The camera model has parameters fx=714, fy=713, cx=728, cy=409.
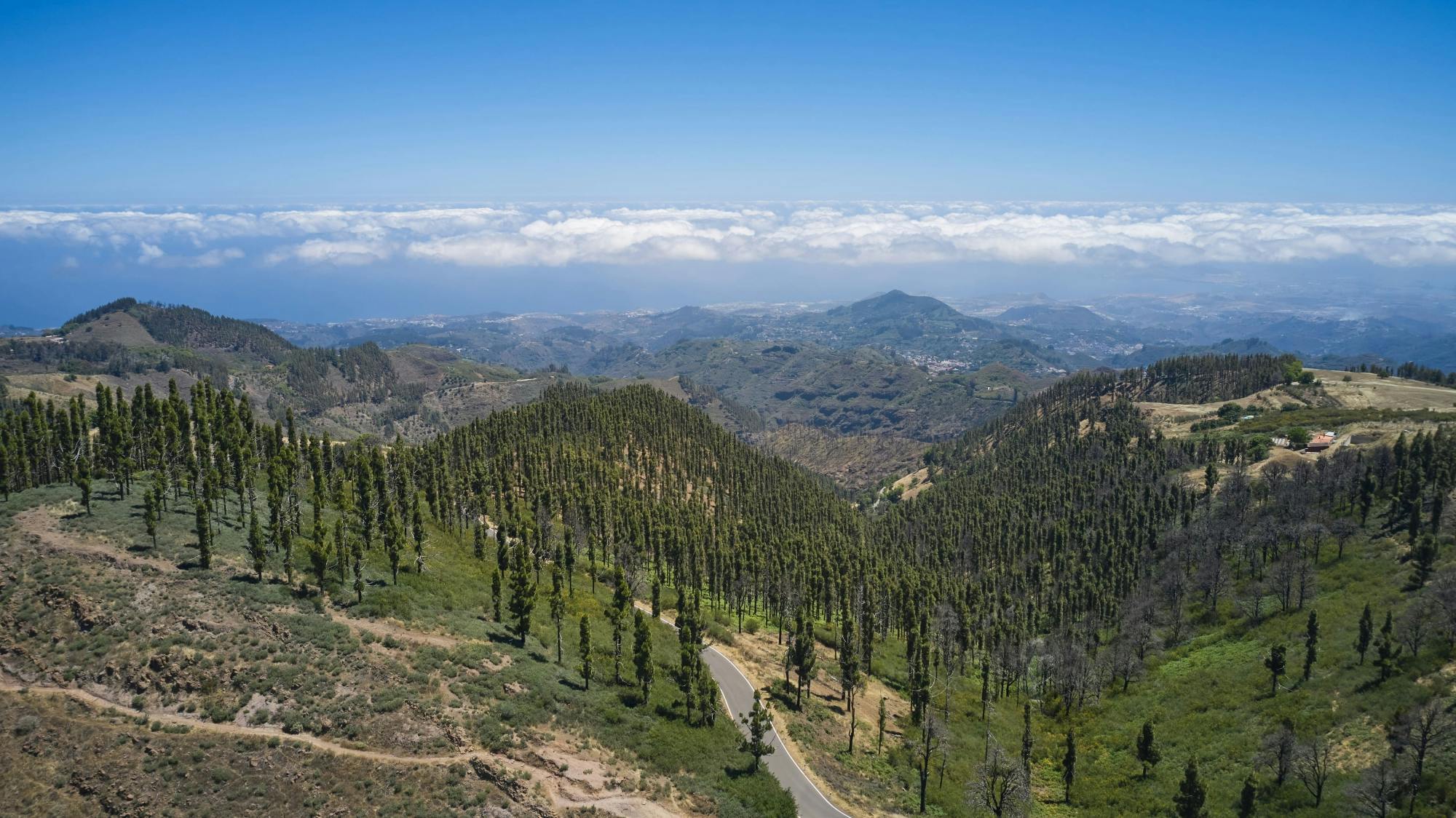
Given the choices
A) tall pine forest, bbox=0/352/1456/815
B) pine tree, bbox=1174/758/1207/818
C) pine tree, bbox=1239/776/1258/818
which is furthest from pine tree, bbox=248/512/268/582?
pine tree, bbox=1239/776/1258/818

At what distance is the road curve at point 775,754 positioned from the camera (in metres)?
65.9

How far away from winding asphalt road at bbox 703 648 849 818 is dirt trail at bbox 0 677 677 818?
16.0 metres

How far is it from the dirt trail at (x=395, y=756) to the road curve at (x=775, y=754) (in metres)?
16.1

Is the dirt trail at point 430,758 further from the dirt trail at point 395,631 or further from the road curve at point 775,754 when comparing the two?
the road curve at point 775,754

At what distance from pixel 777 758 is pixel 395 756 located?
37.1 metres

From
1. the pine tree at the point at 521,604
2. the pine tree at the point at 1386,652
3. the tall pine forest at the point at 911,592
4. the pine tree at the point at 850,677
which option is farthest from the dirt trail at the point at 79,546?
the pine tree at the point at 1386,652

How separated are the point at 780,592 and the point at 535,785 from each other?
74.0 meters

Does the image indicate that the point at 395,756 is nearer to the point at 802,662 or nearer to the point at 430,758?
the point at 430,758

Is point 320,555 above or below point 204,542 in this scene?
below

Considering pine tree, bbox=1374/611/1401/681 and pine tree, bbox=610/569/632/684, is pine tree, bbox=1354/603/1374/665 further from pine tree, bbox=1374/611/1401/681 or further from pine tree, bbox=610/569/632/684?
pine tree, bbox=610/569/632/684

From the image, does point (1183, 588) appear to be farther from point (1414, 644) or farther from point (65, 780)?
point (65, 780)

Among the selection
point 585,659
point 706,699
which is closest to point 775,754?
point 706,699

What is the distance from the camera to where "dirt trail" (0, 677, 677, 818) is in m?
53.3

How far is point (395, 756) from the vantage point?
53844 millimetres
